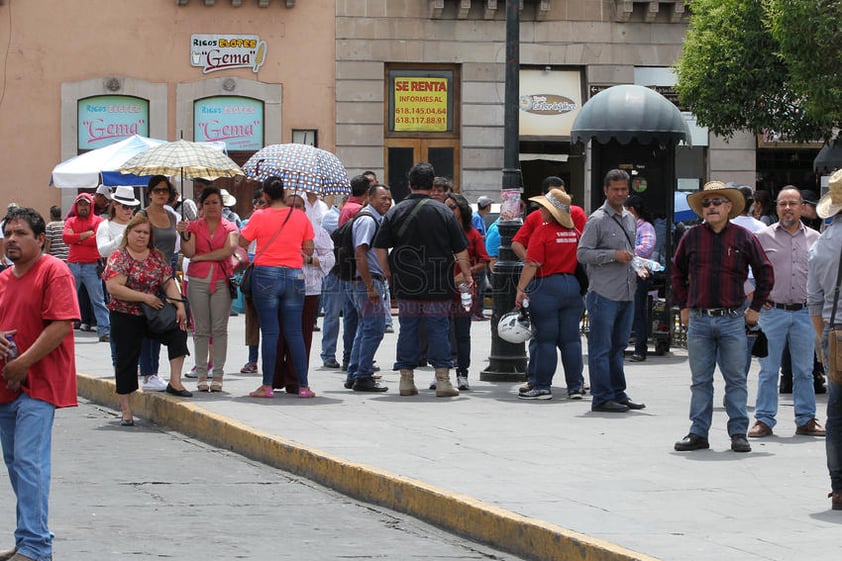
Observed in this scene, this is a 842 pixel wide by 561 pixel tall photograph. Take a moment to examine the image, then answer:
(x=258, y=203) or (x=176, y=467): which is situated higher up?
(x=258, y=203)

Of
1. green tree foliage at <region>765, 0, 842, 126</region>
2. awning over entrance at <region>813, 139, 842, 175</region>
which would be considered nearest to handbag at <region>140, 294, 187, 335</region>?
green tree foliage at <region>765, 0, 842, 126</region>

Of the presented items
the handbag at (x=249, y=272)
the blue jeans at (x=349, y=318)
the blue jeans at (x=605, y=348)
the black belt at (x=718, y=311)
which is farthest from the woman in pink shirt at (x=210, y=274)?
the black belt at (x=718, y=311)

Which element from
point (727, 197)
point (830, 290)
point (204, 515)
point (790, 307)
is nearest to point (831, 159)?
point (790, 307)

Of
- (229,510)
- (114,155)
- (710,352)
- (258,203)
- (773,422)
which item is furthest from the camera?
(114,155)

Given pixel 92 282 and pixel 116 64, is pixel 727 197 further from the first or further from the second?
pixel 116 64

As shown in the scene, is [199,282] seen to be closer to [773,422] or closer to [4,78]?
[773,422]

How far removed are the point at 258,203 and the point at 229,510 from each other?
9.56 meters

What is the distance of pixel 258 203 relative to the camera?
18.2m

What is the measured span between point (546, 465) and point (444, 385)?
3829 millimetres

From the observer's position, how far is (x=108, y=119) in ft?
97.4

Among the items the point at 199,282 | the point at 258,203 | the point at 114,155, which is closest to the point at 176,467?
the point at 199,282

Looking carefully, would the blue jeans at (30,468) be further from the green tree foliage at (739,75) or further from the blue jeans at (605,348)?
the green tree foliage at (739,75)

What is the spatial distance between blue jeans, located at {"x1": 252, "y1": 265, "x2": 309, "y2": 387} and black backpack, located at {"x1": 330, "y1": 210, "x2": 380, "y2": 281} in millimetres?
936

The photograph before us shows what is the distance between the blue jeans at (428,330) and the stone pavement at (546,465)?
344mm
